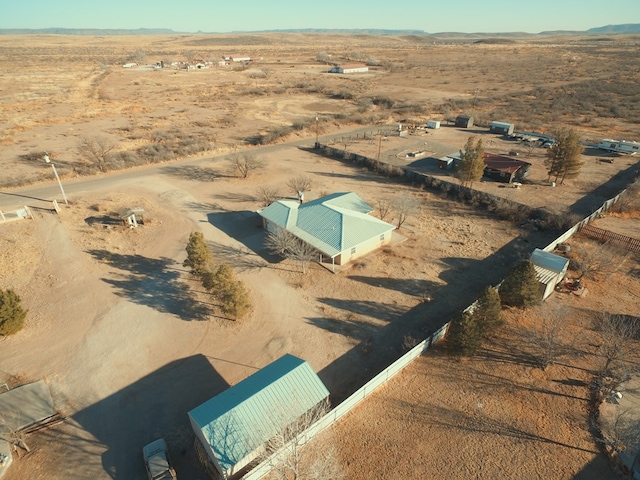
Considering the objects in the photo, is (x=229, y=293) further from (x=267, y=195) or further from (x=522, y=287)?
(x=267, y=195)

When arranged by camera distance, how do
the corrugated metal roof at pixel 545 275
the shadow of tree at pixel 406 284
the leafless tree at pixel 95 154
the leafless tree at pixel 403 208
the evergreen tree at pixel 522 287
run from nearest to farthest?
the evergreen tree at pixel 522 287
the corrugated metal roof at pixel 545 275
the shadow of tree at pixel 406 284
the leafless tree at pixel 403 208
the leafless tree at pixel 95 154

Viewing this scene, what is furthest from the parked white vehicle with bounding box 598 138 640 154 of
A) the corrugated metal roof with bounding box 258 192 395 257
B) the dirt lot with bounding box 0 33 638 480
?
the corrugated metal roof with bounding box 258 192 395 257

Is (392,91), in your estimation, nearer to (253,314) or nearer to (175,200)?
(175,200)

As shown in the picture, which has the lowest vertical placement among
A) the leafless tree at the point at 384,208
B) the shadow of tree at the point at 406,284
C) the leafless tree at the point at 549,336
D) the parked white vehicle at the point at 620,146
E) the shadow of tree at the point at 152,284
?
the shadow of tree at the point at 152,284

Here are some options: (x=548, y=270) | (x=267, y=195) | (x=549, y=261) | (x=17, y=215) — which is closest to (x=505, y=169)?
(x=549, y=261)

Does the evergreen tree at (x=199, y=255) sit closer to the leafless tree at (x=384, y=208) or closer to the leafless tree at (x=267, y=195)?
the leafless tree at (x=267, y=195)

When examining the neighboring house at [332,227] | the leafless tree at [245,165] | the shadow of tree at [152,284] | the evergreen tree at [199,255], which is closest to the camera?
the shadow of tree at [152,284]

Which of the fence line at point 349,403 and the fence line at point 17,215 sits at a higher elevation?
the fence line at point 17,215

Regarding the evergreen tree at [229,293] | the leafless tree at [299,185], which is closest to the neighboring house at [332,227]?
the evergreen tree at [229,293]

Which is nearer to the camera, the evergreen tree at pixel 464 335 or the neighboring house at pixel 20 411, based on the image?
the neighboring house at pixel 20 411
